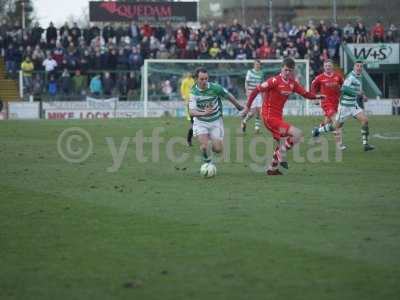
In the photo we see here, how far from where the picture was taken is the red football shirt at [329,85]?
75.7ft

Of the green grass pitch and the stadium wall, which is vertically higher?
the stadium wall

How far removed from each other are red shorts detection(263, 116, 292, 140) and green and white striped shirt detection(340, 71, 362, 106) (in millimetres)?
5449

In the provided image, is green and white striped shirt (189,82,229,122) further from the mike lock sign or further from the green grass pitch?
the mike lock sign

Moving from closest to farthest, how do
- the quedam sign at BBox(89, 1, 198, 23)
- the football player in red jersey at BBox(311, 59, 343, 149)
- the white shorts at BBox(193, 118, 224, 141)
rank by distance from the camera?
1. the white shorts at BBox(193, 118, 224, 141)
2. the football player in red jersey at BBox(311, 59, 343, 149)
3. the quedam sign at BBox(89, 1, 198, 23)

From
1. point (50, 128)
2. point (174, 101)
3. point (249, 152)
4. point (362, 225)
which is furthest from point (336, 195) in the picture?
point (174, 101)

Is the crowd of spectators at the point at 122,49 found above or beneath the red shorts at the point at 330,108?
above

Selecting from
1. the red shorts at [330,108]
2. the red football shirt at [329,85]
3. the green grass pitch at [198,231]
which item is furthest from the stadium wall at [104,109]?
the green grass pitch at [198,231]

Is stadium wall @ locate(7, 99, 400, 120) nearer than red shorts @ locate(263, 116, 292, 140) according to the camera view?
No

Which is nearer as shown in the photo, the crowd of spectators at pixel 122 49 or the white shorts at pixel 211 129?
the white shorts at pixel 211 129

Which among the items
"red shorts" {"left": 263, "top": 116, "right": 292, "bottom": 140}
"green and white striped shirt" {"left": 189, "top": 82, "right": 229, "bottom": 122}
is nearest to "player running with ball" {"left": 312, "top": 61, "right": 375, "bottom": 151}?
"red shorts" {"left": 263, "top": 116, "right": 292, "bottom": 140}

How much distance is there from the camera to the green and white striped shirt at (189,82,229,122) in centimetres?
1670

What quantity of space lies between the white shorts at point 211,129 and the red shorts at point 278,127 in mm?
1047

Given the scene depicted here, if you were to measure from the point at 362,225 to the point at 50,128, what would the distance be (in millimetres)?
21180

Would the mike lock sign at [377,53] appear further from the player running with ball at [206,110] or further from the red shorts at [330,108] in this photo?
the player running with ball at [206,110]
